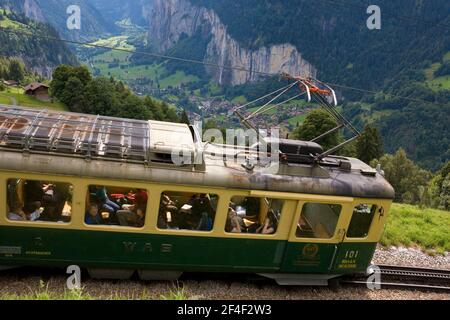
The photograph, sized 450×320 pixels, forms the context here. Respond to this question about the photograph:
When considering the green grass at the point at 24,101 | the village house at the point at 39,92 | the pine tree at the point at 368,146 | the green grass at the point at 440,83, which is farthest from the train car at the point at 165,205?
the green grass at the point at 440,83

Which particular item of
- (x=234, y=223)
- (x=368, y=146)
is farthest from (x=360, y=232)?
(x=368, y=146)

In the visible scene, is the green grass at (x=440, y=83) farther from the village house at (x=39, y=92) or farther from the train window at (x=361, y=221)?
the train window at (x=361, y=221)

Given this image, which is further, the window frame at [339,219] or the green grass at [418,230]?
the green grass at [418,230]

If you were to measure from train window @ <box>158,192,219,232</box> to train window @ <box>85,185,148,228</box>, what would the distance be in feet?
1.61

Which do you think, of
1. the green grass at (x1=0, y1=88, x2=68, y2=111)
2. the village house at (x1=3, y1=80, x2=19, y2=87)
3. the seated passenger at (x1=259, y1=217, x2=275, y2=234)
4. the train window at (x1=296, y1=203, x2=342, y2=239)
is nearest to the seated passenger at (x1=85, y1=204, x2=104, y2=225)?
the seated passenger at (x1=259, y1=217, x2=275, y2=234)

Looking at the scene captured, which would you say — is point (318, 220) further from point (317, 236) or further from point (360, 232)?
point (360, 232)

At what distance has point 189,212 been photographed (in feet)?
31.9

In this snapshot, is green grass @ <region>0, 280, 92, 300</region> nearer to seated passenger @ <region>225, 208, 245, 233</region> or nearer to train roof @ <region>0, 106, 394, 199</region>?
train roof @ <region>0, 106, 394, 199</region>

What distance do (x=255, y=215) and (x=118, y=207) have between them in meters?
3.13

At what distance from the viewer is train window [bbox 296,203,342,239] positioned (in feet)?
33.6

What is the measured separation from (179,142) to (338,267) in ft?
16.4

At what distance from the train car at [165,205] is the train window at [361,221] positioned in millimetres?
27

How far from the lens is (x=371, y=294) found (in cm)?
1146

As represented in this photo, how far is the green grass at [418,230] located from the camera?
15367 mm
